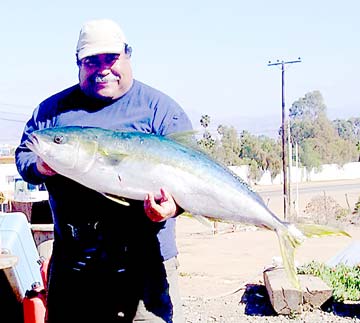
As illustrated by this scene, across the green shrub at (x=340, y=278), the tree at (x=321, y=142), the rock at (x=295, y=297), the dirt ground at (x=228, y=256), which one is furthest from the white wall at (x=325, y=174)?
the rock at (x=295, y=297)

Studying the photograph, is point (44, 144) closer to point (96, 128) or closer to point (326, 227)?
point (96, 128)

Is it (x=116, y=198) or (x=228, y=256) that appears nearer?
(x=116, y=198)

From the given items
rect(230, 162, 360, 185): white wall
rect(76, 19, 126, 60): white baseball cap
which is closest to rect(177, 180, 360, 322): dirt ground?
rect(76, 19, 126, 60): white baseball cap

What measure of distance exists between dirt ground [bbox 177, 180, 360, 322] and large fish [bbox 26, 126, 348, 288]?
430 cm

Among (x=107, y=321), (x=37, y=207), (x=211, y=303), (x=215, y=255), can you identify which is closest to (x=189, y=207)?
(x=107, y=321)

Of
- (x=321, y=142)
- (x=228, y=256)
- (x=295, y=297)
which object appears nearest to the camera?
(x=295, y=297)

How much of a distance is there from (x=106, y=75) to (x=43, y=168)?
43 centimetres

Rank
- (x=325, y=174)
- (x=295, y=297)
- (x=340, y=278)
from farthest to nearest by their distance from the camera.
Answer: (x=325, y=174) < (x=340, y=278) < (x=295, y=297)

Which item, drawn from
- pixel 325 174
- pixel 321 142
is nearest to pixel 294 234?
pixel 325 174

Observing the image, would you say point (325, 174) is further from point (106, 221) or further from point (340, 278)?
point (106, 221)

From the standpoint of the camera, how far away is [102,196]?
2.74m

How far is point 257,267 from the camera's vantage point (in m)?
14.7

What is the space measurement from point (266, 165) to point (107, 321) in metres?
61.5

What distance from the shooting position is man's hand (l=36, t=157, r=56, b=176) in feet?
8.62
